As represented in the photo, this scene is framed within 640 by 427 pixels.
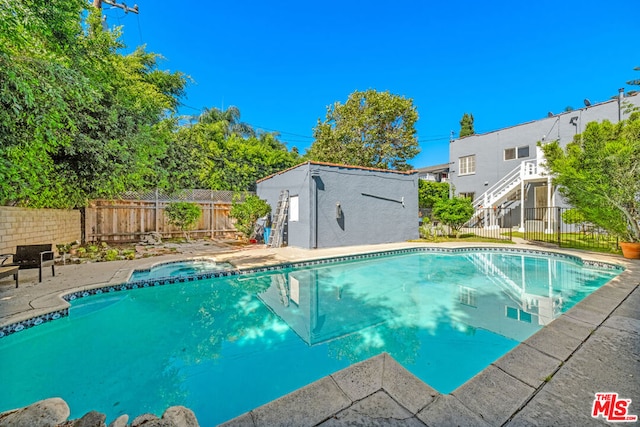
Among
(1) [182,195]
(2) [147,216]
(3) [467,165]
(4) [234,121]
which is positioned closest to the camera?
(2) [147,216]

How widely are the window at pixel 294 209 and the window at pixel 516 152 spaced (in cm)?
1407

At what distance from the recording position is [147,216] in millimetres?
12094

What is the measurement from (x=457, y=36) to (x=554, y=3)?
4.37 meters

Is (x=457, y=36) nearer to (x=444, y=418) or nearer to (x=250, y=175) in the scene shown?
(x=250, y=175)

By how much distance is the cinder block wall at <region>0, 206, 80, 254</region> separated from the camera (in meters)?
6.28

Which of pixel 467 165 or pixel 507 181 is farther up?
pixel 467 165

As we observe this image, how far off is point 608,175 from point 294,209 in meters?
9.78

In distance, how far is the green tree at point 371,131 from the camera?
60.8 ft

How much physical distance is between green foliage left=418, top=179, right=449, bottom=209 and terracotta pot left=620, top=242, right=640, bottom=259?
965 cm

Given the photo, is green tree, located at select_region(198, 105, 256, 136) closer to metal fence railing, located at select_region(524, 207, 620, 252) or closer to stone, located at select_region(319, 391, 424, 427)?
metal fence railing, located at select_region(524, 207, 620, 252)

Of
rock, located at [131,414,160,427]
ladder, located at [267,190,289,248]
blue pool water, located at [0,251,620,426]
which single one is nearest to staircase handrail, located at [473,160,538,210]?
blue pool water, located at [0,251,620,426]

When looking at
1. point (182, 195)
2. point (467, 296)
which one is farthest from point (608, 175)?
point (182, 195)

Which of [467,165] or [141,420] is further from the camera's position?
[467,165]

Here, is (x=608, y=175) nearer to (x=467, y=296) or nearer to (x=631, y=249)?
(x=631, y=249)
